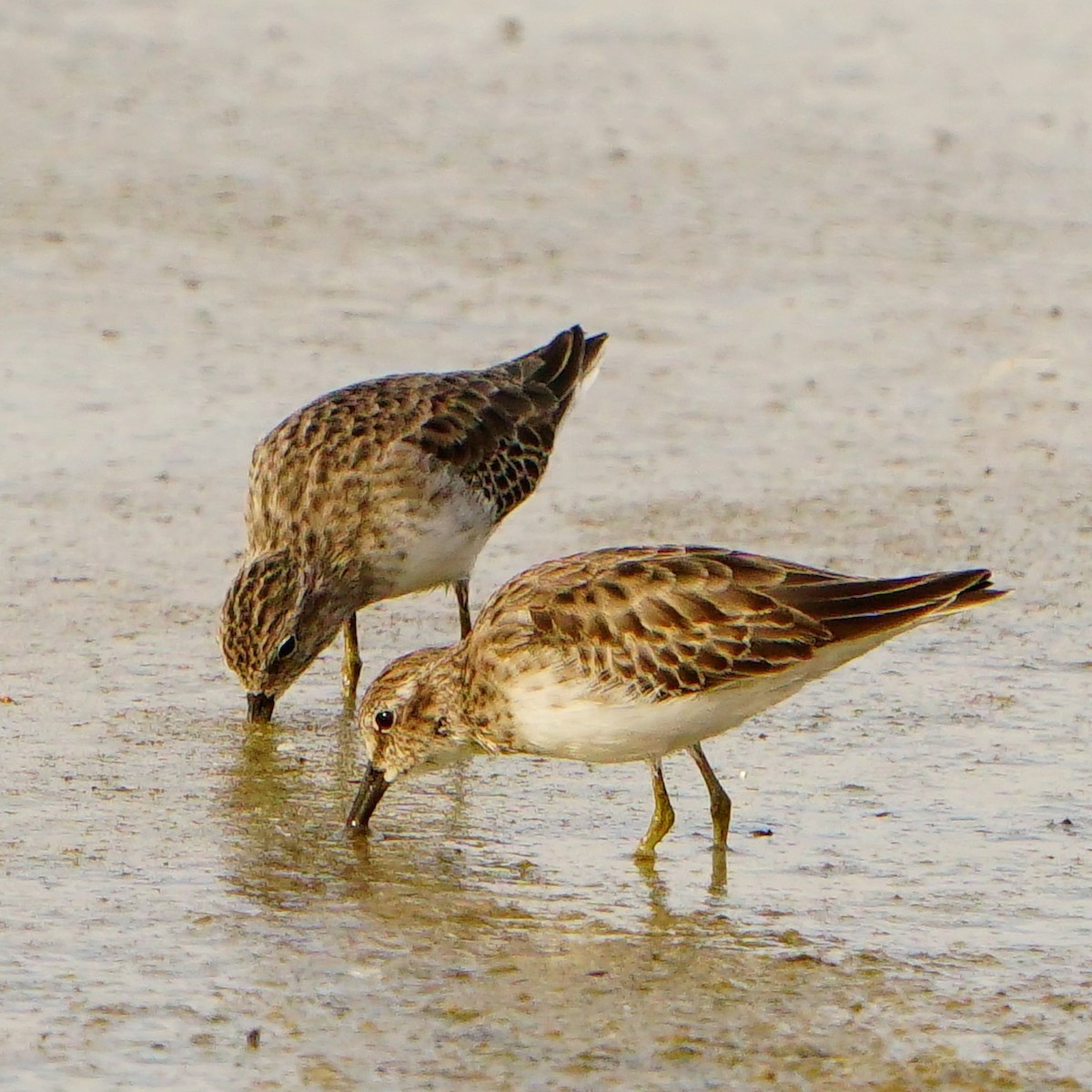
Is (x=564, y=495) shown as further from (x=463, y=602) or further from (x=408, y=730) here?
(x=408, y=730)

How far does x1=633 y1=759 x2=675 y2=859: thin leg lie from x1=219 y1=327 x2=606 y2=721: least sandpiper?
1713 mm

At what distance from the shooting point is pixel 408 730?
312 inches

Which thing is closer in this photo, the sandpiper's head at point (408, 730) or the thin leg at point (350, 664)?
the sandpiper's head at point (408, 730)

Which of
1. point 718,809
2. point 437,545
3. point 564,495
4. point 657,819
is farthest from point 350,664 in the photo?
point 564,495

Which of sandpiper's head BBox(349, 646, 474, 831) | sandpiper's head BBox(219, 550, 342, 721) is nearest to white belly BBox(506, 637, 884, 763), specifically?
sandpiper's head BBox(349, 646, 474, 831)

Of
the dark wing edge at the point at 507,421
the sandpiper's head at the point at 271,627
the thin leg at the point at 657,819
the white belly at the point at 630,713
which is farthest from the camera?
the dark wing edge at the point at 507,421

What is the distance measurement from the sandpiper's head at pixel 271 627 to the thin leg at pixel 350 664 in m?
0.24

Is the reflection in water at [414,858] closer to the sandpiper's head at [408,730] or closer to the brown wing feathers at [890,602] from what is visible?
the sandpiper's head at [408,730]

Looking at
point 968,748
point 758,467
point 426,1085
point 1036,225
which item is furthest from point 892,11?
point 426,1085

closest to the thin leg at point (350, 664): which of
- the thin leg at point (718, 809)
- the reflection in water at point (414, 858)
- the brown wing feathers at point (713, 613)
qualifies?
the reflection in water at point (414, 858)

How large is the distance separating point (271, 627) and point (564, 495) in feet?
9.38

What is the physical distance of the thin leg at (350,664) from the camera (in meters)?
9.30

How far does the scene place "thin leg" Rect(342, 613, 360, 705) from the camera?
9.30 metres

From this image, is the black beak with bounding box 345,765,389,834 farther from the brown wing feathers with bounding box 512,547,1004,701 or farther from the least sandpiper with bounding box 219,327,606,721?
the least sandpiper with bounding box 219,327,606,721
